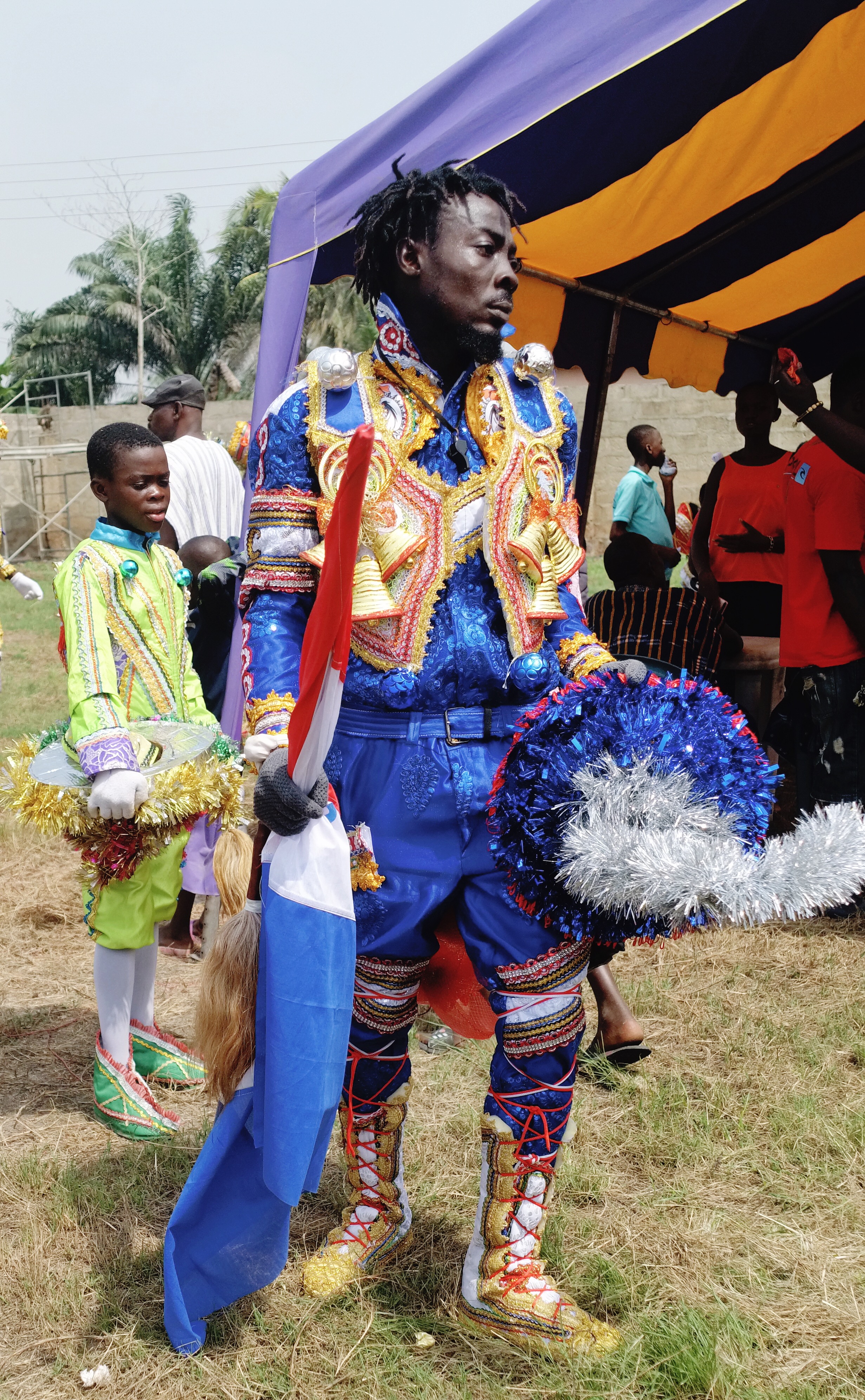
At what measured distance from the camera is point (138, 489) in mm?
3371

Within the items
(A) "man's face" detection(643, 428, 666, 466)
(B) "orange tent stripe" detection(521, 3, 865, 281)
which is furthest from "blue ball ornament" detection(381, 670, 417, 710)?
(A) "man's face" detection(643, 428, 666, 466)

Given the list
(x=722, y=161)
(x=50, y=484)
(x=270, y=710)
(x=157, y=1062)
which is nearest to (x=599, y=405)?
(x=722, y=161)

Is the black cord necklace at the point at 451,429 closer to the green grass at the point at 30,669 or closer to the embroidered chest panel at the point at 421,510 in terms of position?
the embroidered chest panel at the point at 421,510

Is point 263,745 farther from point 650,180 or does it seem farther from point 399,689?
point 650,180

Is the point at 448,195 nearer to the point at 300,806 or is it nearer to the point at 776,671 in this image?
the point at 300,806

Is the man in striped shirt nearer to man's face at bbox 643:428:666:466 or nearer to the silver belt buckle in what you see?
man's face at bbox 643:428:666:466

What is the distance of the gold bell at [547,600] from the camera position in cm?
234

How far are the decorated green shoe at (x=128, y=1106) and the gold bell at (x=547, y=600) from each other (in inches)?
73.1

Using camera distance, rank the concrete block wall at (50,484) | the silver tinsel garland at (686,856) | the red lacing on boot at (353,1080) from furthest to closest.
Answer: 1. the concrete block wall at (50,484)
2. the red lacing on boot at (353,1080)
3. the silver tinsel garland at (686,856)

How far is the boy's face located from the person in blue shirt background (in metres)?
4.43

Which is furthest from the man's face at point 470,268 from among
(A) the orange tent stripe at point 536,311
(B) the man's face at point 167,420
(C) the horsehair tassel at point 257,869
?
(A) the orange tent stripe at point 536,311

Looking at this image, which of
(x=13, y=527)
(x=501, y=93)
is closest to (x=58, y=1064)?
(x=501, y=93)

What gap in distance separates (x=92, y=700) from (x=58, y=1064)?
1.38 meters

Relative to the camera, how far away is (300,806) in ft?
6.67
